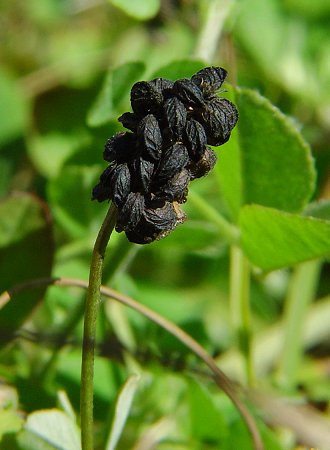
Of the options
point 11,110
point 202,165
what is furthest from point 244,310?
point 11,110

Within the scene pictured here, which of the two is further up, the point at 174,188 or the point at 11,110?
the point at 11,110

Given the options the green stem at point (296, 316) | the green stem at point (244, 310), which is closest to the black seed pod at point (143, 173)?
the green stem at point (244, 310)

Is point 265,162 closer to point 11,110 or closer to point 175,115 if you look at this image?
point 175,115

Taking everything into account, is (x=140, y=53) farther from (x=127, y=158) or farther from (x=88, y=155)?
(x=127, y=158)

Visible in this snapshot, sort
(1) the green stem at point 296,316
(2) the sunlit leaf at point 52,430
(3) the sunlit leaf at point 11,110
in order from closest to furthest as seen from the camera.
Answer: (2) the sunlit leaf at point 52,430 < (1) the green stem at point 296,316 < (3) the sunlit leaf at point 11,110

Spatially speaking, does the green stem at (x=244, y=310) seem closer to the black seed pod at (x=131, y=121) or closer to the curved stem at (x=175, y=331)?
the curved stem at (x=175, y=331)

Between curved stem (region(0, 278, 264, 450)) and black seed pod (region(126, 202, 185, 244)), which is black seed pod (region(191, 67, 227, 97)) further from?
curved stem (region(0, 278, 264, 450))
